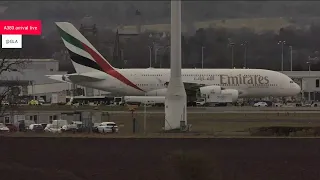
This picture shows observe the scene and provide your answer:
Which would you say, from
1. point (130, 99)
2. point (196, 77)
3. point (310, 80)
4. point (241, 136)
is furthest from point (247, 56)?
point (241, 136)

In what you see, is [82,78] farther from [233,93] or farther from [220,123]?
[220,123]

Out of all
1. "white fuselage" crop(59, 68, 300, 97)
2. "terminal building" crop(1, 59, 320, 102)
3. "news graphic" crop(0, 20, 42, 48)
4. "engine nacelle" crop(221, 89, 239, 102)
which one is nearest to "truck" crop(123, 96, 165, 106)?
"white fuselage" crop(59, 68, 300, 97)

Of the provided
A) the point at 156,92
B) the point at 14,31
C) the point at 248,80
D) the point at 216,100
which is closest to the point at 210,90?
the point at 216,100

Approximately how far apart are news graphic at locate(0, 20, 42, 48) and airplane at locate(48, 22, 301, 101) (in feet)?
100

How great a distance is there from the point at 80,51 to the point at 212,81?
52.8 ft

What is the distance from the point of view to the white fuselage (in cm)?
7000

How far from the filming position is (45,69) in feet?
319

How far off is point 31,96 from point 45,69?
10.8 metres

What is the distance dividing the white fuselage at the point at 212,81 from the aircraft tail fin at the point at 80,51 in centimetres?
86

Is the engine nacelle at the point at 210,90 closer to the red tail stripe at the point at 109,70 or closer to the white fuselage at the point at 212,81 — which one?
the white fuselage at the point at 212,81

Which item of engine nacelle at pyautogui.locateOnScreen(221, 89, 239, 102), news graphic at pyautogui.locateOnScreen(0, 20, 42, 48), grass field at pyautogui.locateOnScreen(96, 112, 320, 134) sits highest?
news graphic at pyautogui.locateOnScreen(0, 20, 42, 48)

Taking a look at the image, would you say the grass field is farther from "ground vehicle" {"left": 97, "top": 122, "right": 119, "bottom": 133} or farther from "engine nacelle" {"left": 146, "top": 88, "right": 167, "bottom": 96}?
"engine nacelle" {"left": 146, "top": 88, "right": 167, "bottom": 96}

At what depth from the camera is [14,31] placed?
3691 centimetres

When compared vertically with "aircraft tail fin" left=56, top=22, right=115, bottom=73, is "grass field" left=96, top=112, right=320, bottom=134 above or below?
below
